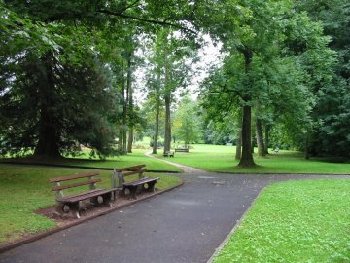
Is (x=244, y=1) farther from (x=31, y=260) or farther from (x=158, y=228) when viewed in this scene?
(x=31, y=260)

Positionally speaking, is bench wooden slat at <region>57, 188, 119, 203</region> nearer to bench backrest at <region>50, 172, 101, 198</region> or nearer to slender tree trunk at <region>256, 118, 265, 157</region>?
bench backrest at <region>50, 172, 101, 198</region>

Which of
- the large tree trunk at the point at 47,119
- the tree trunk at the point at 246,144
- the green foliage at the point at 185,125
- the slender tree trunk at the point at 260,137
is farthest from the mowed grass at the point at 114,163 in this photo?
the green foliage at the point at 185,125

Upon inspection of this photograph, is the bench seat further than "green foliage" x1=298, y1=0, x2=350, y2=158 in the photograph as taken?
No

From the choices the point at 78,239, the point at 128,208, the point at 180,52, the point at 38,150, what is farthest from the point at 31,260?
the point at 38,150

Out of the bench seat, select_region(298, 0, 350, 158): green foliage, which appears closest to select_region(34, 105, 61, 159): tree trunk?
the bench seat

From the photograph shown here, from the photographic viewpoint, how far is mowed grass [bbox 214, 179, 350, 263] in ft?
22.6

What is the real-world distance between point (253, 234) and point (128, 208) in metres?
4.18

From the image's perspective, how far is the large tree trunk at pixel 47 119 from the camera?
86.3 ft

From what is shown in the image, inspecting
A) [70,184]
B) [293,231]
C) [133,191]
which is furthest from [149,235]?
[133,191]

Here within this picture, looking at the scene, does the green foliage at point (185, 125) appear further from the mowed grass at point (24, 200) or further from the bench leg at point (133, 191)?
the bench leg at point (133, 191)

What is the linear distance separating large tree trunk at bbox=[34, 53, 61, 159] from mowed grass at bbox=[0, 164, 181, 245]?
8408mm

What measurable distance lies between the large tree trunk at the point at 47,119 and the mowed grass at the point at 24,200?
841 cm

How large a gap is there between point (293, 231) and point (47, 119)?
867 inches

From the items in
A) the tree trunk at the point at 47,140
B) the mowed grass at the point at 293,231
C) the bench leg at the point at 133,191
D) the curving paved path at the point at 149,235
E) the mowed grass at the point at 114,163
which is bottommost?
the curving paved path at the point at 149,235
